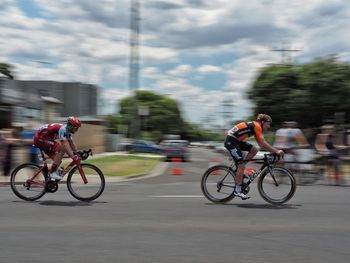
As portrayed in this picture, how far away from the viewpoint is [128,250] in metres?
6.20

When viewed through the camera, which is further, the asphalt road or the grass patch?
the grass patch

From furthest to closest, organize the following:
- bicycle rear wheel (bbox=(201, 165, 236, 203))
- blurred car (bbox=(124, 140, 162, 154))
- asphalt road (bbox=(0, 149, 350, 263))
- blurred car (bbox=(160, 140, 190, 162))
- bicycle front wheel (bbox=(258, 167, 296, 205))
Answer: blurred car (bbox=(124, 140, 162, 154)), blurred car (bbox=(160, 140, 190, 162)), bicycle rear wheel (bbox=(201, 165, 236, 203)), bicycle front wheel (bbox=(258, 167, 296, 205)), asphalt road (bbox=(0, 149, 350, 263))

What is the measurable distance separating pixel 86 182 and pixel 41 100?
37632 millimetres

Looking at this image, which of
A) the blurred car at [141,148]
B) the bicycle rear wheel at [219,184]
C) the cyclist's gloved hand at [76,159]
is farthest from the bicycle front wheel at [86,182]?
the blurred car at [141,148]

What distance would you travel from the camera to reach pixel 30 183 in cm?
1016

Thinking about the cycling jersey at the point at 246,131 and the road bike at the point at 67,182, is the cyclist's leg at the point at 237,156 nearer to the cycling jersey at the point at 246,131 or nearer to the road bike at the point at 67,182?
the cycling jersey at the point at 246,131

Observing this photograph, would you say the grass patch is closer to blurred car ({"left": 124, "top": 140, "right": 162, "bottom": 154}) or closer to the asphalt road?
the asphalt road

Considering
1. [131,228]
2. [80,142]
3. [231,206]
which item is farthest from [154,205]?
[80,142]

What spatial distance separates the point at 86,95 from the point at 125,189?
71409mm

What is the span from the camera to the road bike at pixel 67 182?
1013cm

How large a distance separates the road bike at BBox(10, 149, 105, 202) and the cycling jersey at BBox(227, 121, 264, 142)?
2.66 m

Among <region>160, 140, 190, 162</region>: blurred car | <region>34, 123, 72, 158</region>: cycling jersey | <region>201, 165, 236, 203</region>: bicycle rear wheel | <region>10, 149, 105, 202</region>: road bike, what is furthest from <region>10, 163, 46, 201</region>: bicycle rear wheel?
<region>160, 140, 190, 162</region>: blurred car

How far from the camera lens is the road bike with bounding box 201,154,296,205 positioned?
977cm

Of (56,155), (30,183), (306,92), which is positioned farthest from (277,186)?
(306,92)
